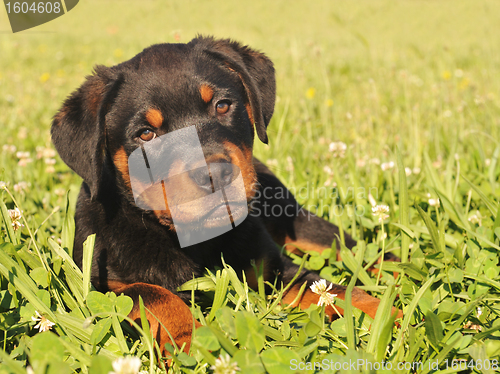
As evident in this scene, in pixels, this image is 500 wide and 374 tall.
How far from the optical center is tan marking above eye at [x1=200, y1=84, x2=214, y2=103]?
7.16ft

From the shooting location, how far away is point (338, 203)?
3.36 meters

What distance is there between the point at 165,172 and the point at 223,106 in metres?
0.53

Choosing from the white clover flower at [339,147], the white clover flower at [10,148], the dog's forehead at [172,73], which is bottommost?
the white clover flower at [339,147]

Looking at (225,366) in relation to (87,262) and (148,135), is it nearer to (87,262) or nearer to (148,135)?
(87,262)

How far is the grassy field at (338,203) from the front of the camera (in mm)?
1526

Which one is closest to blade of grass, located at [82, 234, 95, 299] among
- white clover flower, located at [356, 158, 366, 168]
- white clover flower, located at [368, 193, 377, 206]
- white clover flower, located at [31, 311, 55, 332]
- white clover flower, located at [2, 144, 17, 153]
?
white clover flower, located at [31, 311, 55, 332]

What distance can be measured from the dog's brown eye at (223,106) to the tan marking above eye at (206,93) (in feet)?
Result: 0.28

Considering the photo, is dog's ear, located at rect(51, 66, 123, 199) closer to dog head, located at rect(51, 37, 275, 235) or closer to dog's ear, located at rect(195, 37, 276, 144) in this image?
dog head, located at rect(51, 37, 275, 235)

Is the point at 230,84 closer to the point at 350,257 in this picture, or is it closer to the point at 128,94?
the point at 128,94

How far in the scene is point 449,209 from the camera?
260 cm

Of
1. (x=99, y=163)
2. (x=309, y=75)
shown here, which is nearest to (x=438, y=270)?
(x=99, y=163)

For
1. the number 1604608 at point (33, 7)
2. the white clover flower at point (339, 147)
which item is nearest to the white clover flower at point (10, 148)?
the number 1604608 at point (33, 7)

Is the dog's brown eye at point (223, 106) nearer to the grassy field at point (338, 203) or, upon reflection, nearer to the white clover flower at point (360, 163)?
the grassy field at point (338, 203)

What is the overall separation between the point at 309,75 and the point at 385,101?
5.50 ft
